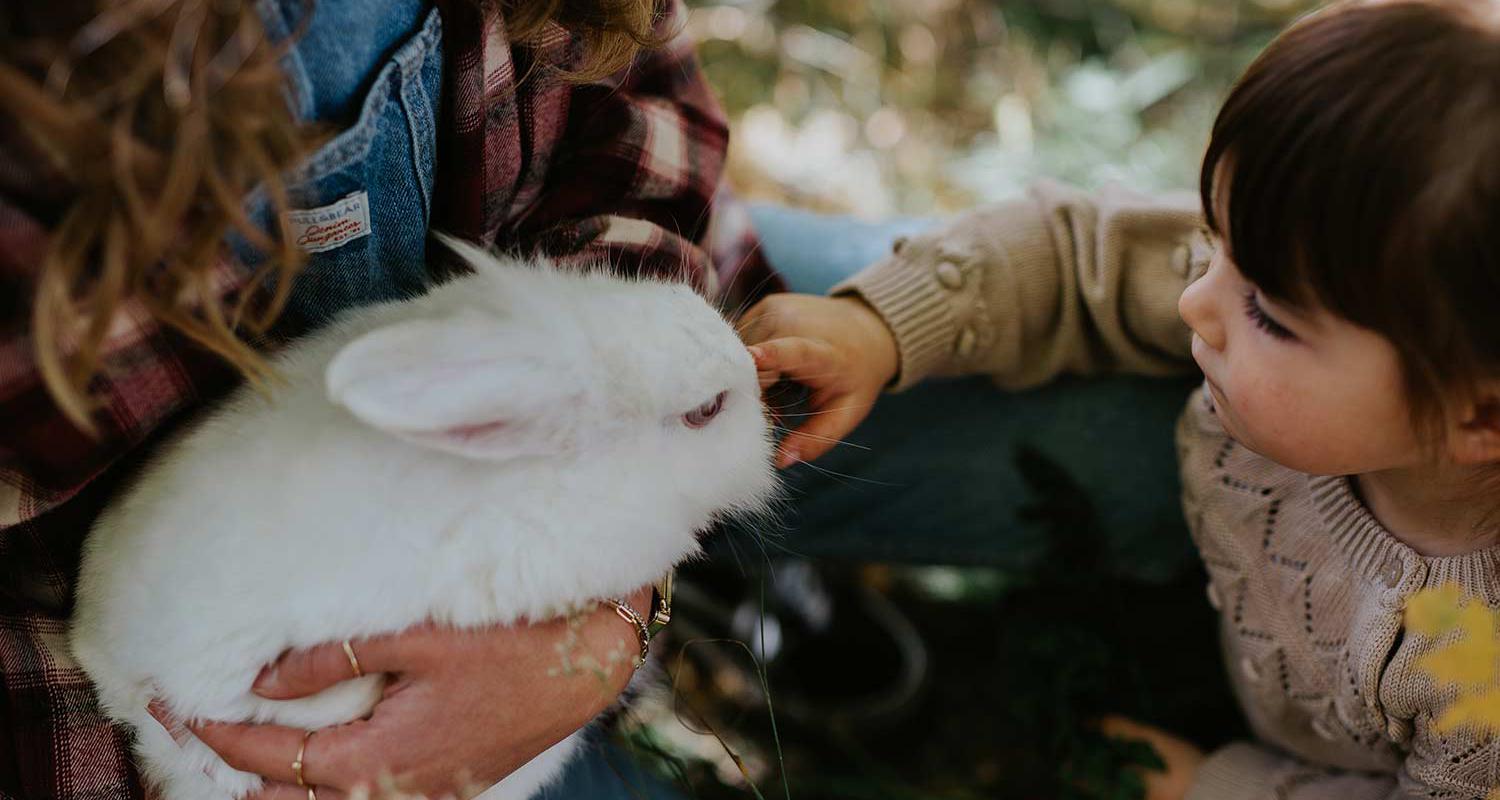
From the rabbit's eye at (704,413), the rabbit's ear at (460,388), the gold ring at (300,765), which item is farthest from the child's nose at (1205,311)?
the gold ring at (300,765)

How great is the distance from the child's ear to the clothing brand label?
89 cm

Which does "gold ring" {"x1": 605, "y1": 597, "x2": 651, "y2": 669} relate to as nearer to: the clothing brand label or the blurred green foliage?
the clothing brand label

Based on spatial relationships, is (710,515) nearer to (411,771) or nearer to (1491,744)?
(411,771)

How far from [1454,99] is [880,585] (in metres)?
1.18

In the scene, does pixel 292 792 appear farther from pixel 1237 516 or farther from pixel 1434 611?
pixel 1237 516

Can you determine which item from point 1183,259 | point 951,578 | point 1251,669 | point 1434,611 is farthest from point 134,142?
point 951,578

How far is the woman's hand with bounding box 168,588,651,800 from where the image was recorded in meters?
0.79

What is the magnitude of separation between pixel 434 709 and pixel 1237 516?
851mm

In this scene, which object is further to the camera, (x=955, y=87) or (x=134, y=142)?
(x=955, y=87)

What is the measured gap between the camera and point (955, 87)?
2.16 m

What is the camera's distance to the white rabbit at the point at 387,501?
0.76m

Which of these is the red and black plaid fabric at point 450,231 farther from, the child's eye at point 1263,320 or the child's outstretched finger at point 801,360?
the child's eye at point 1263,320

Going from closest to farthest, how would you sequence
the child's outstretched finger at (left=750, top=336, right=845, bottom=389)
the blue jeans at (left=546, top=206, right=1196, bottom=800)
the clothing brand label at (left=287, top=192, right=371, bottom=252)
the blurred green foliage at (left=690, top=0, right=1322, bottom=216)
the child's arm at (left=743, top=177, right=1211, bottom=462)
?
the clothing brand label at (left=287, top=192, right=371, bottom=252)
the child's outstretched finger at (left=750, top=336, right=845, bottom=389)
the child's arm at (left=743, top=177, right=1211, bottom=462)
the blue jeans at (left=546, top=206, right=1196, bottom=800)
the blurred green foliage at (left=690, top=0, right=1322, bottom=216)

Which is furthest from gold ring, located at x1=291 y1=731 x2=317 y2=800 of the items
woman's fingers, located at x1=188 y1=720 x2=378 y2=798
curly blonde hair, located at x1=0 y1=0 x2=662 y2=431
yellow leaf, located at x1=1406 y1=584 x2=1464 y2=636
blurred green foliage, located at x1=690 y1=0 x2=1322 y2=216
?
blurred green foliage, located at x1=690 y1=0 x2=1322 y2=216
